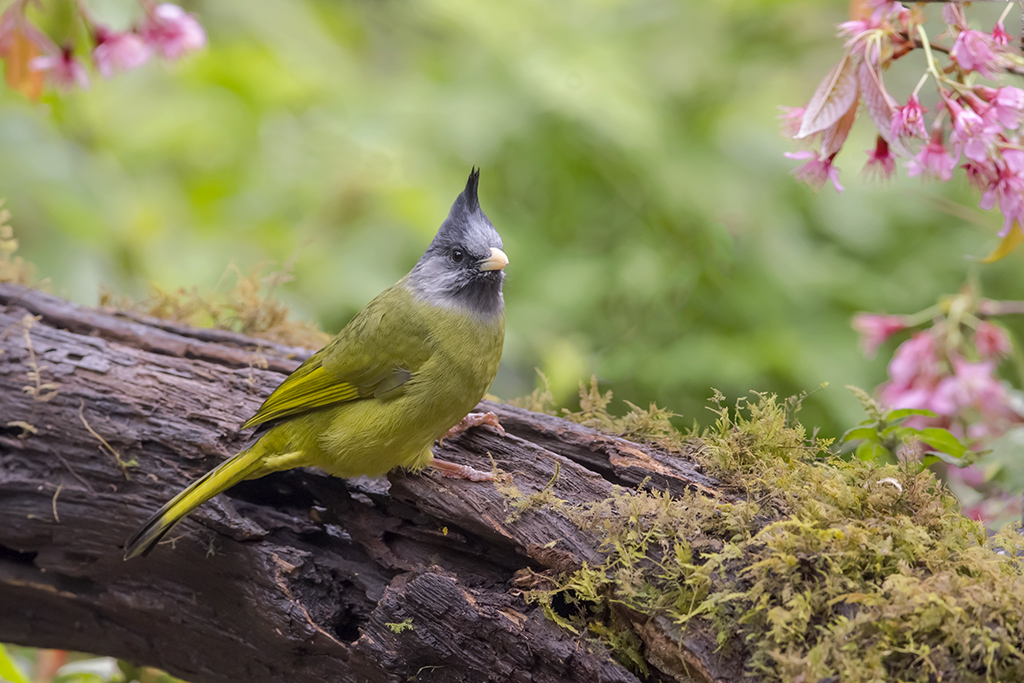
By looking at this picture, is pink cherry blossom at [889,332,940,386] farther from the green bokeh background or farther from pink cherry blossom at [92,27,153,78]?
pink cherry blossom at [92,27,153,78]

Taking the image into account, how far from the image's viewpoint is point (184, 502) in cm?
221

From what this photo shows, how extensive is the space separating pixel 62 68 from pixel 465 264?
176 centimetres

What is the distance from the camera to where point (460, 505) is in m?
2.12

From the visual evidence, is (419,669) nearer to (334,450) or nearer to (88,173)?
(334,450)

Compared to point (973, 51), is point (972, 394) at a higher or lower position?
lower

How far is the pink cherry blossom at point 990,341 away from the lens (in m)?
2.72

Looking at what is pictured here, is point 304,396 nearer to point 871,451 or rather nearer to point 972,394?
point 871,451

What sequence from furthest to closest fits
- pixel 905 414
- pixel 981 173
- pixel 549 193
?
pixel 549 193 → pixel 905 414 → pixel 981 173

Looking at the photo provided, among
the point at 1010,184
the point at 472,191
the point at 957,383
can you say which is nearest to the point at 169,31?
the point at 472,191

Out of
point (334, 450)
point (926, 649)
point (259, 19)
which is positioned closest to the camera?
point (926, 649)

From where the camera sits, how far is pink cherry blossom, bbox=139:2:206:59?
3.03 metres

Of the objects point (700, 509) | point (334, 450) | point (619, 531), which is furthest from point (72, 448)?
point (700, 509)

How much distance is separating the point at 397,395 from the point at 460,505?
396 mm

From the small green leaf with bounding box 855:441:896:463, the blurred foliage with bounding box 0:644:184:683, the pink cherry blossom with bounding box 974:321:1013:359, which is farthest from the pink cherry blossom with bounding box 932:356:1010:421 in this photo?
the blurred foliage with bounding box 0:644:184:683
